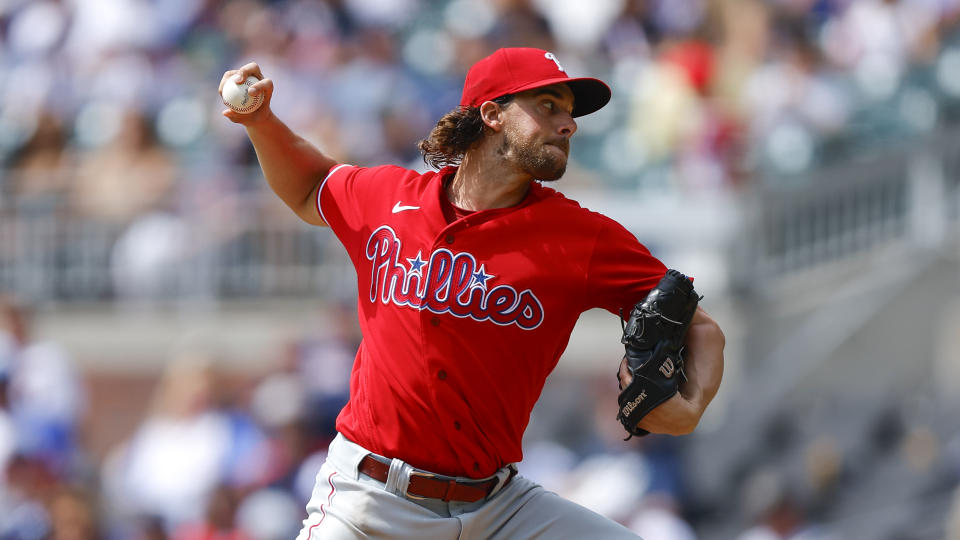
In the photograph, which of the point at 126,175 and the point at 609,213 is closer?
the point at 609,213

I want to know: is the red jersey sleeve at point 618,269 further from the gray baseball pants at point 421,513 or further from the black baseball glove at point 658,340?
the gray baseball pants at point 421,513

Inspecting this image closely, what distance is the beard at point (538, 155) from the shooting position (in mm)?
4121

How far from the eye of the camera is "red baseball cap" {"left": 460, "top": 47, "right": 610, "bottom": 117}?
4.16 metres

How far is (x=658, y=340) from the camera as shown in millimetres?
3992

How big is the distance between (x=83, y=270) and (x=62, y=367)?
8.22ft

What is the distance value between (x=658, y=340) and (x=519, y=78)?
2.83ft

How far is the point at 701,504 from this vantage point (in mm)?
9336

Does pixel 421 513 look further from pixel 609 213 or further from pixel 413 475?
pixel 609 213

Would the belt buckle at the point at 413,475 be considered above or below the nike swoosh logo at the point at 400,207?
below

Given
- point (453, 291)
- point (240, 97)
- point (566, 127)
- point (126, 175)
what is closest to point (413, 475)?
point (453, 291)

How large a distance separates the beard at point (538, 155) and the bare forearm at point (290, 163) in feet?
2.45

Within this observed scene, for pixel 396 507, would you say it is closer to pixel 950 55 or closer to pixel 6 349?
pixel 6 349

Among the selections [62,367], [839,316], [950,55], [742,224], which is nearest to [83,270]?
[62,367]

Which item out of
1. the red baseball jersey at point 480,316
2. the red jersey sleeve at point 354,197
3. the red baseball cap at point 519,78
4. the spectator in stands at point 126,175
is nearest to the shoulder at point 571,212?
the red baseball jersey at point 480,316
